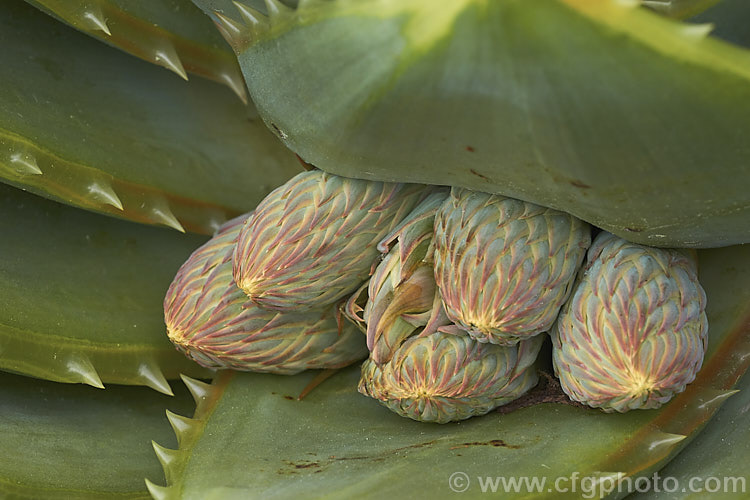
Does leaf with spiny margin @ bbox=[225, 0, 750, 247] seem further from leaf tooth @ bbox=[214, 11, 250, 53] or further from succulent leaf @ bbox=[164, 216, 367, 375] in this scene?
succulent leaf @ bbox=[164, 216, 367, 375]

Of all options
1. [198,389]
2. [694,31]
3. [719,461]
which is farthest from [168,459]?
[694,31]

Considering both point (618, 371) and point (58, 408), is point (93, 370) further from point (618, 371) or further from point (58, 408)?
point (618, 371)

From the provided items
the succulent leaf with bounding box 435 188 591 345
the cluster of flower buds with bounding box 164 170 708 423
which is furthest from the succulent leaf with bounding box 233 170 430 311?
the succulent leaf with bounding box 435 188 591 345

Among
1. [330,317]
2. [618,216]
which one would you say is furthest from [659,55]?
[330,317]

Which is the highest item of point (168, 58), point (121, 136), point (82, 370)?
point (168, 58)

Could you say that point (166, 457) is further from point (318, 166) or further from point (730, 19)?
point (730, 19)

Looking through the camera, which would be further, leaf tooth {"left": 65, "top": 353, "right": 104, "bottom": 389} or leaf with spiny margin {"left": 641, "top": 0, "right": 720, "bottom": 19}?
leaf tooth {"left": 65, "top": 353, "right": 104, "bottom": 389}
